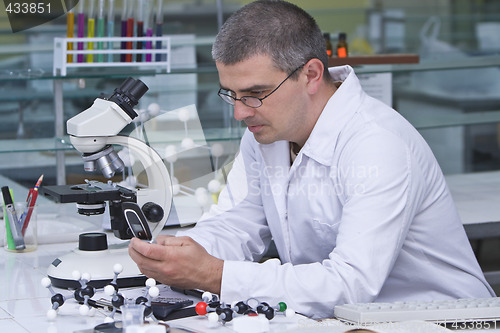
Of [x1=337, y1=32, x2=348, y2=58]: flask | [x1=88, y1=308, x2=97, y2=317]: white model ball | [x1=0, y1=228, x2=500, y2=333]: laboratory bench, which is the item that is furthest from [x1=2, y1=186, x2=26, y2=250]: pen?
[x1=337, y1=32, x2=348, y2=58]: flask

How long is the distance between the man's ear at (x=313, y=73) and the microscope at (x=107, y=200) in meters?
0.43

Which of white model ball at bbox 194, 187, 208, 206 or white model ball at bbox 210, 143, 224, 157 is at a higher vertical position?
white model ball at bbox 210, 143, 224, 157

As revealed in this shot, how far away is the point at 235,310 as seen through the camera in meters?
1.68

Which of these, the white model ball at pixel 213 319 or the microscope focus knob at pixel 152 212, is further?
the microscope focus knob at pixel 152 212

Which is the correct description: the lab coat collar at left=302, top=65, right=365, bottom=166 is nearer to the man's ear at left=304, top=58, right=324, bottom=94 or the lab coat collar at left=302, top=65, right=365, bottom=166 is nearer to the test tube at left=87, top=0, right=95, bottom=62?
the man's ear at left=304, top=58, right=324, bottom=94

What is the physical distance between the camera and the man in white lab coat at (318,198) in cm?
175

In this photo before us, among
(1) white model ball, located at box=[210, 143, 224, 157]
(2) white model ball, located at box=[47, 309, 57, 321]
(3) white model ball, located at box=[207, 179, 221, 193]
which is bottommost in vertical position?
(2) white model ball, located at box=[47, 309, 57, 321]

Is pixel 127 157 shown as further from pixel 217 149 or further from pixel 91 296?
pixel 91 296

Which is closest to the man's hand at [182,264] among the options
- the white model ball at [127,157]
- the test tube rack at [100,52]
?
the white model ball at [127,157]

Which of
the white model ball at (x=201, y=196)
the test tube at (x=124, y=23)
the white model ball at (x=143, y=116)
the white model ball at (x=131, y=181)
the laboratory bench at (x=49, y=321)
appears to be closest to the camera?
the laboratory bench at (x=49, y=321)

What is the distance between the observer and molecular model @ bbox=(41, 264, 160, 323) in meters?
1.67

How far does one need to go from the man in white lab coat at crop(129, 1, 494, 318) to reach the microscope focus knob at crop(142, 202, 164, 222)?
12 cm

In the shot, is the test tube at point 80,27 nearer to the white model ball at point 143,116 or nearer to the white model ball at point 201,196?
the white model ball at point 143,116

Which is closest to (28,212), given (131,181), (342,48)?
(131,181)
